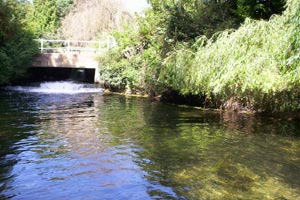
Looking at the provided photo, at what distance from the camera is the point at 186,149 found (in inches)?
333

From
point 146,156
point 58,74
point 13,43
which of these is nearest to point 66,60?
point 13,43

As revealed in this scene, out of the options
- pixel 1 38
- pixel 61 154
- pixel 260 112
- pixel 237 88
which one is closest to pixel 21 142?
pixel 61 154

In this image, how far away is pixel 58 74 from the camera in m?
32.2

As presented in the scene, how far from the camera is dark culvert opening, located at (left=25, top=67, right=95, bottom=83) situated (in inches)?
1127

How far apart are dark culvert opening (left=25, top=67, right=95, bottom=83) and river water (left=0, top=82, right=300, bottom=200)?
50.6 ft

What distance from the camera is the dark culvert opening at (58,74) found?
28616mm

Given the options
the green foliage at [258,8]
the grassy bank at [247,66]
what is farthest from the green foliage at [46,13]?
A: the green foliage at [258,8]

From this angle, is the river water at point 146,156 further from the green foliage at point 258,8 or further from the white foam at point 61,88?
the white foam at point 61,88

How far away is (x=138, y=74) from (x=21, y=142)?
37.0 feet

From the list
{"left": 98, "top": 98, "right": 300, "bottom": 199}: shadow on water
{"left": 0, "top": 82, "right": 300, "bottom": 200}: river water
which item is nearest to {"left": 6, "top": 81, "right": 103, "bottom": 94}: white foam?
{"left": 0, "top": 82, "right": 300, "bottom": 200}: river water

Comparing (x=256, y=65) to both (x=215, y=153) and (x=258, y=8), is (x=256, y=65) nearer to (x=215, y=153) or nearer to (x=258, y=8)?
(x=215, y=153)

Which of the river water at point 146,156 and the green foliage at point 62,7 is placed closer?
the river water at point 146,156

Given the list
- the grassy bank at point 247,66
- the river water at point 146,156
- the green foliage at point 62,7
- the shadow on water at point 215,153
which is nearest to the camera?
the river water at point 146,156

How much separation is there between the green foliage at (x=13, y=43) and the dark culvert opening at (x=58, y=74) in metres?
3.87
